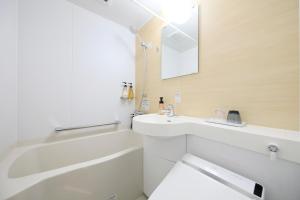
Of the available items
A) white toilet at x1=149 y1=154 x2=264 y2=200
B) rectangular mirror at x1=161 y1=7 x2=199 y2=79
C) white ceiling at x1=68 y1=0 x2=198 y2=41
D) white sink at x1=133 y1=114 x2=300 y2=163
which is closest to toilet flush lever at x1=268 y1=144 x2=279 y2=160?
white sink at x1=133 y1=114 x2=300 y2=163

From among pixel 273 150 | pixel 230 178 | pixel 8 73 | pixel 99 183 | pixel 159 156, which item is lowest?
pixel 99 183

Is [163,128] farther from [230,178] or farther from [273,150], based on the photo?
[273,150]

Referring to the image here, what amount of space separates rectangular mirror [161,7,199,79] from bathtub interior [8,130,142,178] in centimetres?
93

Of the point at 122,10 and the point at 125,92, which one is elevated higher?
the point at 122,10

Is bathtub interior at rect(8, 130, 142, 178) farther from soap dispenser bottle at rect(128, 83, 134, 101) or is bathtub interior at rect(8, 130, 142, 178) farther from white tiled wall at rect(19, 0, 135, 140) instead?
soap dispenser bottle at rect(128, 83, 134, 101)

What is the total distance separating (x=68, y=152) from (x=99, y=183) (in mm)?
574

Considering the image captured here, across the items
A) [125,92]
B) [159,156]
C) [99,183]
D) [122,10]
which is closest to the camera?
[99,183]

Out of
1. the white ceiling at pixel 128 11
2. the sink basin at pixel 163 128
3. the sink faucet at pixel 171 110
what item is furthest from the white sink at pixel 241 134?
the white ceiling at pixel 128 11

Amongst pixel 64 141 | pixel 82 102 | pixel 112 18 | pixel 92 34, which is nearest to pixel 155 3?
pixel 112 18

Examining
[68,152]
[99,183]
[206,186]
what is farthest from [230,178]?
[68,152]

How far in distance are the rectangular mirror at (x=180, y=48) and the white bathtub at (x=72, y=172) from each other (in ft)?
2.79

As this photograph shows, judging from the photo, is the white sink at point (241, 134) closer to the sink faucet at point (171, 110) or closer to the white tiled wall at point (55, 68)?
the sink faucet at point (171, 110)

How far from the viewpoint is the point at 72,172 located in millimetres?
747

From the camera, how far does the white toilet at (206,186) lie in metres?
0.49
